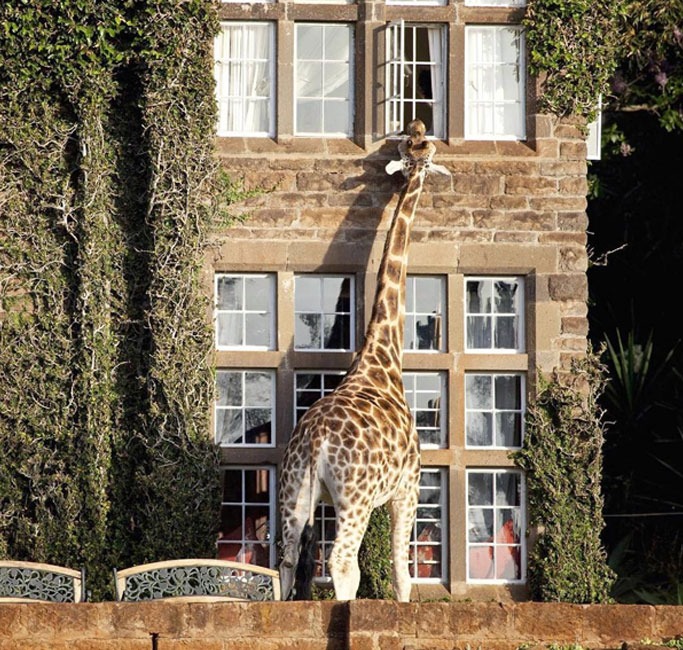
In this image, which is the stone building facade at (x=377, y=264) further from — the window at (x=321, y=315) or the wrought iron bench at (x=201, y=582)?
the wrought iron bench at (x=201, y=582)

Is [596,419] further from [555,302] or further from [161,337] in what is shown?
[161,337]

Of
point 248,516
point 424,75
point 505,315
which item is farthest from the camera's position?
point 424,75

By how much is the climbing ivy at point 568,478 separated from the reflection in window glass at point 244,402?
7.06 ft

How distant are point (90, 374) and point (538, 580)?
409 centimetres

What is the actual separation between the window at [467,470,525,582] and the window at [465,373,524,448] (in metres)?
0.31

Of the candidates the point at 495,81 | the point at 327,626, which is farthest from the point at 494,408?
the point at 327,626

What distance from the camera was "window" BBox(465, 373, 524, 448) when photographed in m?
15.8

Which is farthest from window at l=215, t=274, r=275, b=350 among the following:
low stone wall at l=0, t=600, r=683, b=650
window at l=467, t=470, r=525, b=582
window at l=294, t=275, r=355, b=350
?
low stone wall at l=0, t=600, r=683, b=650

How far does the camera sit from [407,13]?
15.9 m

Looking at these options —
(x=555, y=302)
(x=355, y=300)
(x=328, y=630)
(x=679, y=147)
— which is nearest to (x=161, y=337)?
(x=355, y=300)

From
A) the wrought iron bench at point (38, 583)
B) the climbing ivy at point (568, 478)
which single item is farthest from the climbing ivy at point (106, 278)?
the wrought iron bench at point (38, 583)

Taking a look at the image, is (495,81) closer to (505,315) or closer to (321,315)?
(505,315)

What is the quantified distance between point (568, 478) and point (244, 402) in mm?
2801

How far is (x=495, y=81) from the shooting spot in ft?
52.6
